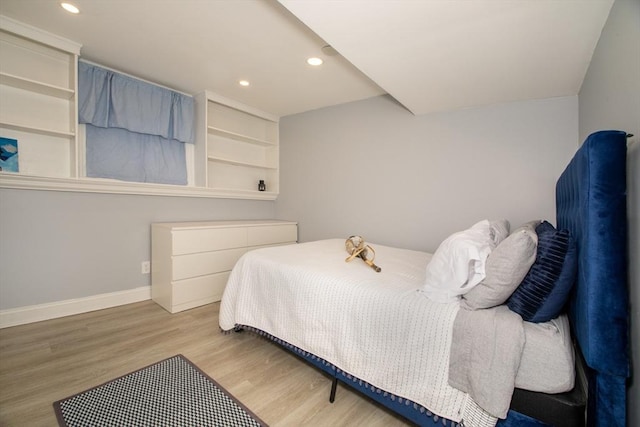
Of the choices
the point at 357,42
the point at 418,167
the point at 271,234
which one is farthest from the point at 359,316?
the point at 271,234

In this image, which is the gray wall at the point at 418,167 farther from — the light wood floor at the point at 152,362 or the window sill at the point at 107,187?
the light wood floor at the point at 152,362

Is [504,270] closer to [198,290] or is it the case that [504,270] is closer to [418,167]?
[418,167]

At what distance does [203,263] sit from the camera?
285 cm

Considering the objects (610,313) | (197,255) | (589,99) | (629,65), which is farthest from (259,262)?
(589,99)

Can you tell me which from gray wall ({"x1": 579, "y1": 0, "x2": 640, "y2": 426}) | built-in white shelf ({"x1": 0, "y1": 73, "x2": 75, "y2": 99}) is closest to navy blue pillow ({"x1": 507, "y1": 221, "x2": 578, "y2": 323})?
gray wall ({"x1": 579, "y1": 0, "x2": 640, "y2": 426})

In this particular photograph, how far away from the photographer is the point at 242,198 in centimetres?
379

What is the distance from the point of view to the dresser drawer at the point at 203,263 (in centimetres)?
268

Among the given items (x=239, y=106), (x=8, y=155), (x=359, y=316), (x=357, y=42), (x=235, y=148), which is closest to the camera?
(x=359, y=316)

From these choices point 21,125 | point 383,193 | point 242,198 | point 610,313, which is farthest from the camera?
point 242,198

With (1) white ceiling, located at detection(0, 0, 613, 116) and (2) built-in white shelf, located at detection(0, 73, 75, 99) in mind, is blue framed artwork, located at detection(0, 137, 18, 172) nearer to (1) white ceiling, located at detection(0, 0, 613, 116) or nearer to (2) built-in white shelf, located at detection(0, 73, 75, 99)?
(2) built-in white shelf, located at detection(0, 73, 75, 99)

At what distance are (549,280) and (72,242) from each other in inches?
134

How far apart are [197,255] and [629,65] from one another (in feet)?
10.1

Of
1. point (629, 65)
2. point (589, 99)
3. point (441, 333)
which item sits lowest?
point (441, 333)

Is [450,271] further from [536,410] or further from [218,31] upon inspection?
[218,31]
